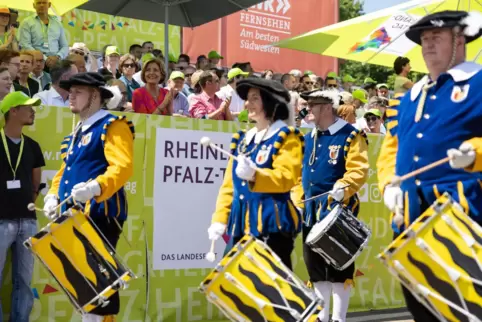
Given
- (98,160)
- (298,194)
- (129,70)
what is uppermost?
(129,70)

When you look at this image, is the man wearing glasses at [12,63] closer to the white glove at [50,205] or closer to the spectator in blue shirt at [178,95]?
the spectator in blue shirt at [178,95]

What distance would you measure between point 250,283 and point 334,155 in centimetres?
269

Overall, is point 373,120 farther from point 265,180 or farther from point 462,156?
point 462,156

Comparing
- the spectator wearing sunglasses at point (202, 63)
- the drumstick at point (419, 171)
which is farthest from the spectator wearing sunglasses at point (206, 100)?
the drumstick at point (419, 171)

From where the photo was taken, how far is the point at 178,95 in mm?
8633

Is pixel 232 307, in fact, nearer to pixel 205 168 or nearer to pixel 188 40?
pixel 205 168

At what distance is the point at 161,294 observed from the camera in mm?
6754

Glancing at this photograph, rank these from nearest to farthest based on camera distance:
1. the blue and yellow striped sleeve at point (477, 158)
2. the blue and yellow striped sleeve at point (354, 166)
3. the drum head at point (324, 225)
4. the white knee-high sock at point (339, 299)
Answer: the blue and yellow striped sleeve at point (477, 158) → the drum head at point (324, 225) → the blue and yellow striped sleeve at point (354, 166) → the white knee-high sock at point (339, 299)

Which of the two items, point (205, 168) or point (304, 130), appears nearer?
point (205, 168)

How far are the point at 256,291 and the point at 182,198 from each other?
2.89 meters

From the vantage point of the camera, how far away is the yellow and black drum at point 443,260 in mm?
3318

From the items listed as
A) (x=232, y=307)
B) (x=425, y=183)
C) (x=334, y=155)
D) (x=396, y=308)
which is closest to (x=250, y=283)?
(x=232, y=307)

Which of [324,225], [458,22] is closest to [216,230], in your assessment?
[324,225]

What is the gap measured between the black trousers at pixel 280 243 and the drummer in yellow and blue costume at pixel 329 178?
1495 millimetres
